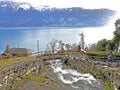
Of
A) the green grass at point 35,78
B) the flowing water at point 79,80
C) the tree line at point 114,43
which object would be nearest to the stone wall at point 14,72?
the green grass at point 35,78

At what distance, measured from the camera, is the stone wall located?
80.1 ft

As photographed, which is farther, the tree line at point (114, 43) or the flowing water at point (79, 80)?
the tree line at point (114, 43)

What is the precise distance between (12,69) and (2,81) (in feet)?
9.65

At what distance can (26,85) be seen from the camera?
88.5 feet

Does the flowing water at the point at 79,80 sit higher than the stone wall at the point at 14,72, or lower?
lower

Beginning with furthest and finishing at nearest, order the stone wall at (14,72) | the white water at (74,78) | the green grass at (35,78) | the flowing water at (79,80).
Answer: the white water at (74,78) → the flowing water at (79,80) → the green grass at (35,78) → the stone wall at (14,72)

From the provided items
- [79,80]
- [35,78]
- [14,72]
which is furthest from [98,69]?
[14,72]

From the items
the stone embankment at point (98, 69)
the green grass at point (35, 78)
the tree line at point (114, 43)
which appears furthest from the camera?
the tree line at point (114, 43)

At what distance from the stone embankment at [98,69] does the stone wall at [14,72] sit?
8.51m

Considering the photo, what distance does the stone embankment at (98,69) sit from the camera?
36169 mm

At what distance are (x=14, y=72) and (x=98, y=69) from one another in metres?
16.7

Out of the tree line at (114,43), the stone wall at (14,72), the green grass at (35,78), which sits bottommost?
the green grass at (35,78)

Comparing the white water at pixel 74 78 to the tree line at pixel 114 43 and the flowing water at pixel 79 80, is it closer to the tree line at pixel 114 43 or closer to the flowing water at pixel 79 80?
the flowing water at pixel 79 80

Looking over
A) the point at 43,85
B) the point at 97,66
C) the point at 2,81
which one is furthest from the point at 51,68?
the point at 2,81
